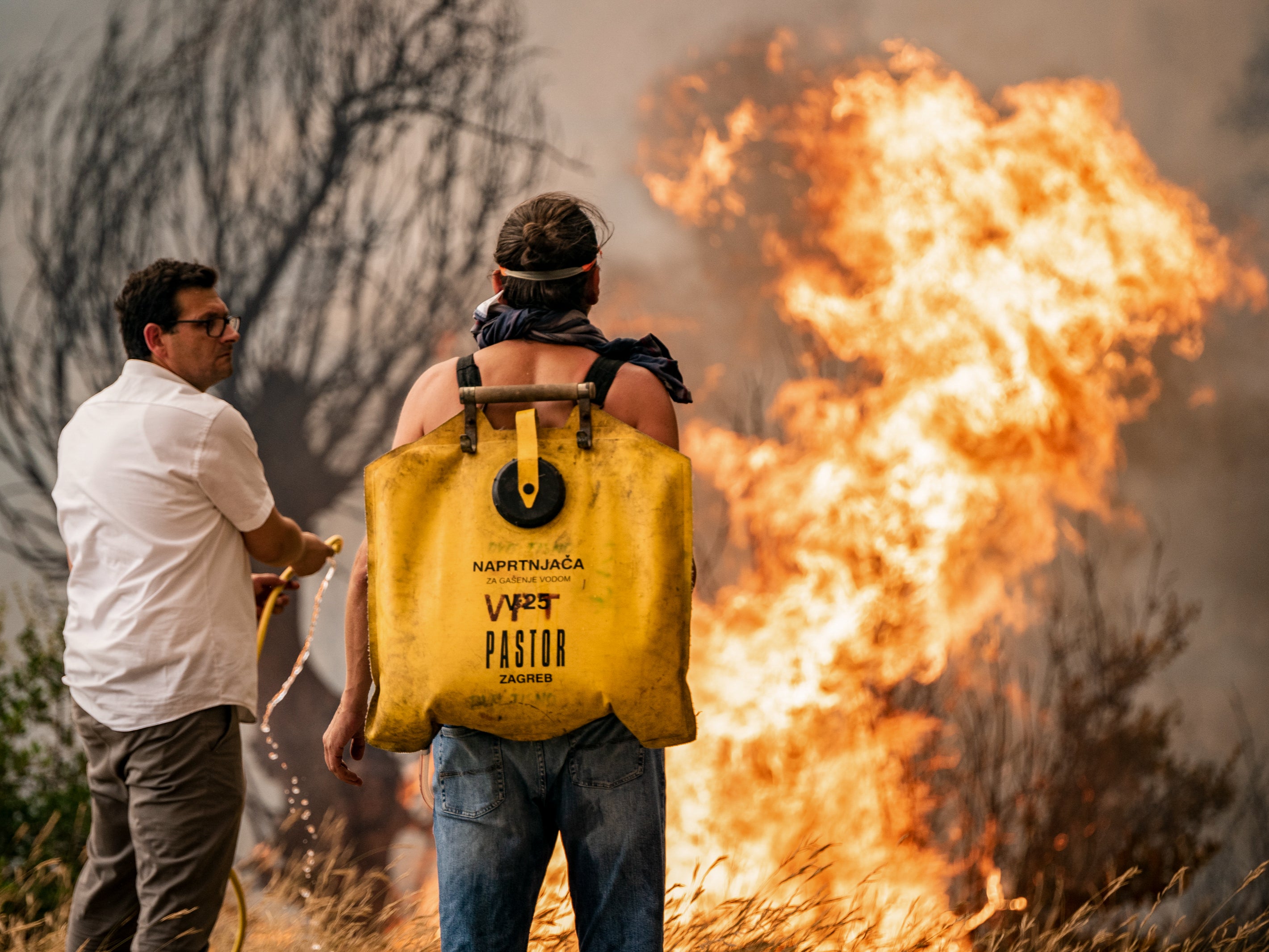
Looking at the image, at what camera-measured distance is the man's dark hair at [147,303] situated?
2.64 metres

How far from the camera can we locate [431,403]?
1.72 m

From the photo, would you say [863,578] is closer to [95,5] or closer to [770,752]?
[770,752]

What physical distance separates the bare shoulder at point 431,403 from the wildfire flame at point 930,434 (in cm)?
292

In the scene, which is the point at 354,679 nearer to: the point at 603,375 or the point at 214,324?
the point at 603,375

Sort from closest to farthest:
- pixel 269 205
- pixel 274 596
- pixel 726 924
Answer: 1. pixel 274 596
2. pixel 726 924
3. pixel 269 205

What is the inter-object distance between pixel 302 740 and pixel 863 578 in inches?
107

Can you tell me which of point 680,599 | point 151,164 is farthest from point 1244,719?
point 151,164

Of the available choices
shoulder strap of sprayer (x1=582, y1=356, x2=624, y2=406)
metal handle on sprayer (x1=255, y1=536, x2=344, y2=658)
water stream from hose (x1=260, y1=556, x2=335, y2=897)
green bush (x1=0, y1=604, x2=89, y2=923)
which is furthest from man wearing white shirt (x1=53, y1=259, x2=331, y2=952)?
water stream from hose (x1=260, y1=556, x2=335, y2=897)

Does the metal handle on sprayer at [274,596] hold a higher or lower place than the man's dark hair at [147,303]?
lower

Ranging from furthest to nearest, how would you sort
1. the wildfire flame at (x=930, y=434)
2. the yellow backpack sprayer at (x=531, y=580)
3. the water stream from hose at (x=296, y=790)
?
the water stream from hose at (x=296, y=790), the wildfire flame at (x=930, y=434), the yellow backpack sprayer at (x=531, y=580)

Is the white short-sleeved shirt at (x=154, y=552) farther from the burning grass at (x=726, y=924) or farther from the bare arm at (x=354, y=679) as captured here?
the burning grass at (x=726, y=924)

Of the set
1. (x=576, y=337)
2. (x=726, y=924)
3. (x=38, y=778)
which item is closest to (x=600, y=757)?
(x=576, y=337)

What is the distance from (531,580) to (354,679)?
1.41 feet

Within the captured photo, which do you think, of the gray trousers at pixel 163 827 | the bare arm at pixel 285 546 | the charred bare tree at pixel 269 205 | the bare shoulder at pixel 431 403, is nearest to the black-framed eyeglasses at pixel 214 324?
the bare arm at pixel 285 546
